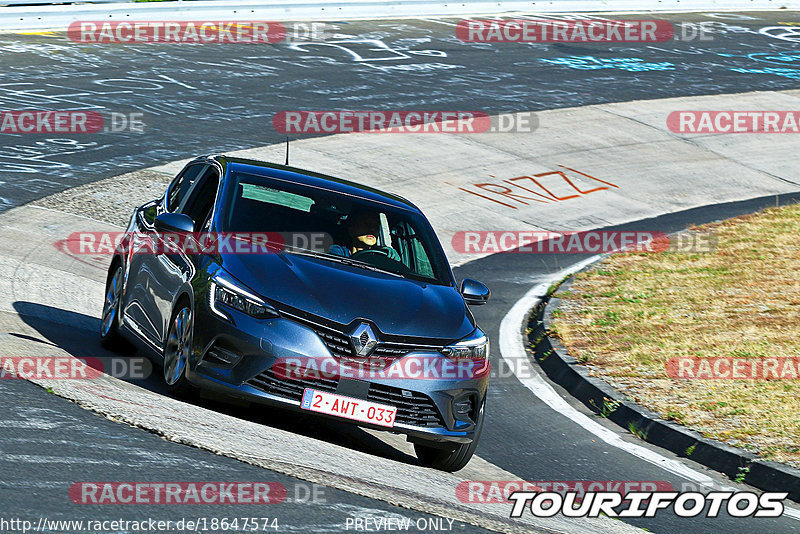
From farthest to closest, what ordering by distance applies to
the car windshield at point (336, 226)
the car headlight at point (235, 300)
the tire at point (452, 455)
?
the car windshield at point (336, 226) < the tire at point (452, 455) < the car headlight at point (235, 300)

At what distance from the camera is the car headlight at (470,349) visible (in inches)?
287

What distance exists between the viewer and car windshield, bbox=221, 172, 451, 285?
805 cm

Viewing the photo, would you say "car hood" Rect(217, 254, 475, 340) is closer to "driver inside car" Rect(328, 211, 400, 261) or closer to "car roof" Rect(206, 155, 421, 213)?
"driver inside car" Rect(328, 211, 400, 261)

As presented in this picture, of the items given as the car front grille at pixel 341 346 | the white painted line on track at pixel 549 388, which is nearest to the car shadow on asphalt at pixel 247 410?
the car front grille at pixel 341 346

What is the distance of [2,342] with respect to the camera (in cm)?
815

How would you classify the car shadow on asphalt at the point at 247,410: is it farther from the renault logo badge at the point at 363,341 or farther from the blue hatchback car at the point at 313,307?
the renault logo badge at the point at 363,341

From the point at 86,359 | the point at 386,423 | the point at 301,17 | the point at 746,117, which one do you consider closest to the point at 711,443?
the point at 386,423

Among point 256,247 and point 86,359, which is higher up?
point 256,247

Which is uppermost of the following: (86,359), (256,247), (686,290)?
(256,247)

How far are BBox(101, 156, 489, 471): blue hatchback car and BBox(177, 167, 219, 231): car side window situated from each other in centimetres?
2

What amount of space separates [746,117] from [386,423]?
18838 millimetres

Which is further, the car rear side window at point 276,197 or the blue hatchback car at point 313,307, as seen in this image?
the car rear side window at point 276,197

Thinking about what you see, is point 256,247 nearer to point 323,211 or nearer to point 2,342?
point 323,211

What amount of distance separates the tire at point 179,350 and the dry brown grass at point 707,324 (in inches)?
154
